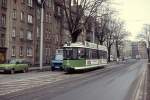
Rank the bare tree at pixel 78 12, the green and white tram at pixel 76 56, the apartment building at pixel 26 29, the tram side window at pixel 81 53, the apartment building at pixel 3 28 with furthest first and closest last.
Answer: the bare tree at pixel 78 12
the apartment building at pixel 26 29
the apartment building at pixel 3 28
the tram side window at pixel 81 53
the green and white tram at pixel 76 56

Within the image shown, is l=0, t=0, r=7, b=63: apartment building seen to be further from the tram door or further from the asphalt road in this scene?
the asphalt road

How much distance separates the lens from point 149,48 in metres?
116

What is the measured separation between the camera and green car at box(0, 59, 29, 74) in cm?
3450

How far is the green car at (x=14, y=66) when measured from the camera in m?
34.5

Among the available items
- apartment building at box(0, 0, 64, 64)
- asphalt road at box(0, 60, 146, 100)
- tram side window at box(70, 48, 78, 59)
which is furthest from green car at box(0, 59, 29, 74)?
asphalt road at box(0, 60, 146, 100)

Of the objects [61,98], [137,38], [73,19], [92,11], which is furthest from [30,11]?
[137,38]

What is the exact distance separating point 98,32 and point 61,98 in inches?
2786

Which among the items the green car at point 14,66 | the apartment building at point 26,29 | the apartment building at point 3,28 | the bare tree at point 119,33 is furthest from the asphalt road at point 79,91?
the bare tree at point 119,33

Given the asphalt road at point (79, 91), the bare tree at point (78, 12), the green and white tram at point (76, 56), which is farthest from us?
the bare tree at point (78, 12)

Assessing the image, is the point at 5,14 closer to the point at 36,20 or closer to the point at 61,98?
the point at 36,20

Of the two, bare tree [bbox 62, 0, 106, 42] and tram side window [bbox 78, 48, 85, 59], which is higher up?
bare tree [bbox 62, 0, 106, 42]

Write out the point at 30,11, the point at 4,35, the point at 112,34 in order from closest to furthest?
the point at 4,35
the point at 30,11
the point at 112,34

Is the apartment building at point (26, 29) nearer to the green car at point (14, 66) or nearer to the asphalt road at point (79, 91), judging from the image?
the green car at point (14, 66)

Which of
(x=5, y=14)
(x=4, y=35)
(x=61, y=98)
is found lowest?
(x=61, y=98)
